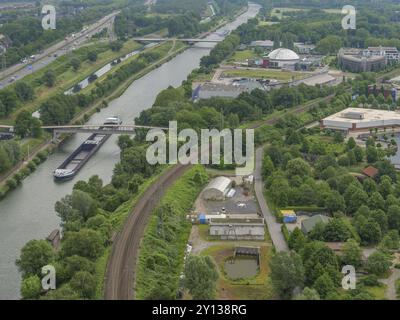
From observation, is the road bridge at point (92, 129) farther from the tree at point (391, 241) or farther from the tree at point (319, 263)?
the tree at point (319, 263)

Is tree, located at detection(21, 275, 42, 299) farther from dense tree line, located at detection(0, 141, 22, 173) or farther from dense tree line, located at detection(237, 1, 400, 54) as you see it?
dense tree line, located at detection(237, 1, 400, 54)

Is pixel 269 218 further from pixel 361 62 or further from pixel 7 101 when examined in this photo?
pixel 361 62

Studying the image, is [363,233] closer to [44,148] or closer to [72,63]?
[44,148]

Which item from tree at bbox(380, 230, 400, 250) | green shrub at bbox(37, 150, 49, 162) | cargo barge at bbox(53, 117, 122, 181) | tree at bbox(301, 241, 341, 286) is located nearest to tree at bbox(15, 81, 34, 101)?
cargo barge at bbox(53, 117, 122, 181)

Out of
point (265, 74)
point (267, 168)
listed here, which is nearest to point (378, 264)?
point (267, 168)

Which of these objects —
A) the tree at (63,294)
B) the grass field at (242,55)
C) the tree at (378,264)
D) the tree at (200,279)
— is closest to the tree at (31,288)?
the tree at (63,294)
